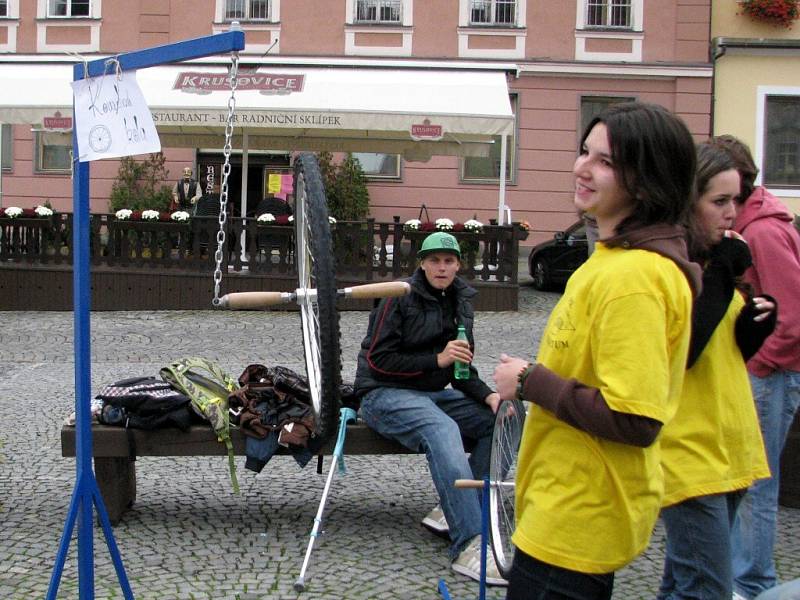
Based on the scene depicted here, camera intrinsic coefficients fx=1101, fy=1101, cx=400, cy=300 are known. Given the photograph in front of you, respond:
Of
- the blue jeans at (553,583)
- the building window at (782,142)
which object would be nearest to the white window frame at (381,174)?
the building window at (782,142)

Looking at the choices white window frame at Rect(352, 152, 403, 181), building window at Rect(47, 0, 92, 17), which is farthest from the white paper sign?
building window at Rect(47, 0, 92, 17)

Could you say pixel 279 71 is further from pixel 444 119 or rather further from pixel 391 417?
pixel 391 417

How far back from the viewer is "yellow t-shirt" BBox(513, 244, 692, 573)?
7.23ft

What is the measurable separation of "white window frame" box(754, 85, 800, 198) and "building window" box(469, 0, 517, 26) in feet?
16.8

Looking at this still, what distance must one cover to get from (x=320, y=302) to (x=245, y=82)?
11148 mm

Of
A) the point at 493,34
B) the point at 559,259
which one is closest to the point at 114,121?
the point at 559,259

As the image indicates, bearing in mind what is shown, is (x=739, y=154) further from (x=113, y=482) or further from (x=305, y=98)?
(x=305, y=98)

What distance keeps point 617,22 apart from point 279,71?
9.84 metres

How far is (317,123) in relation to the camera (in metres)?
13.7

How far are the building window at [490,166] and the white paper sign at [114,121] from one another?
18437 mm

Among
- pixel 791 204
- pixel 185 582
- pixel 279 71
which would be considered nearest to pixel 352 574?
pixel 185 582

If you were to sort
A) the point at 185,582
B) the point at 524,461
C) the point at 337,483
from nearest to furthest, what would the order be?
the point at 524,461 → the point at 185,582 → the point at 337,483

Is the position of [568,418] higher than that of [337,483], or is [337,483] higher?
[568,418]

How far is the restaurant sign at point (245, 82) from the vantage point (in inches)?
552
